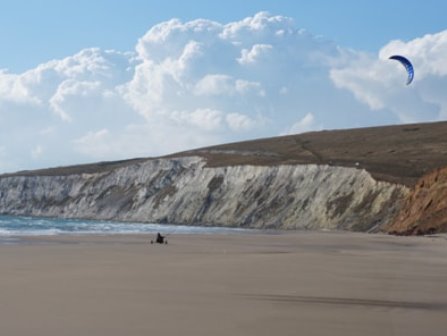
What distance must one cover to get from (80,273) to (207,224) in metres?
64.6

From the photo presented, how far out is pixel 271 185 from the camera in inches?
3162

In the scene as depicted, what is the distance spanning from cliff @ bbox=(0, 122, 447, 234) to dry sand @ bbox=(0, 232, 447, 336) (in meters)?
30.2

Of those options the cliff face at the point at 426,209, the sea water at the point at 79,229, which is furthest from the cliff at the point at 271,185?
the sea water at the point at 79,229

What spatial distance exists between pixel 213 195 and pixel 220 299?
7541 centimetres

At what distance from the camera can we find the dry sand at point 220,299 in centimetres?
874

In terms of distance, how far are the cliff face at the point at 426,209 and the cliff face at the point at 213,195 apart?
8.48 m

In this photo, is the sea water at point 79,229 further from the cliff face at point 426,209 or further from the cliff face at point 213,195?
the cliff face at point 426,209

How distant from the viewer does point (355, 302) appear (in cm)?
1112

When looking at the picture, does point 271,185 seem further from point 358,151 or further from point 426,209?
point 426,209

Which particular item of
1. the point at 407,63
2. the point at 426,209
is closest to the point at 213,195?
the point at 426,209

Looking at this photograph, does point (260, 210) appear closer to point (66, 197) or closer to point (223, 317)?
point (66, 197)

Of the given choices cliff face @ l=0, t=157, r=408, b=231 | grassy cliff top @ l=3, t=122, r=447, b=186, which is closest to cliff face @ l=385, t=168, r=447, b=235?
Answer: cliff face @ l=0, t=157, r=408, b=231

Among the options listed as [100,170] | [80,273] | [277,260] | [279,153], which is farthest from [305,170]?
[80,273]

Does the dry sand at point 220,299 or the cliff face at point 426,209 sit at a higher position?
the cliff face at point 426,209
